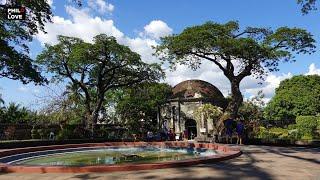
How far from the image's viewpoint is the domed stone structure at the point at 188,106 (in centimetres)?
4525

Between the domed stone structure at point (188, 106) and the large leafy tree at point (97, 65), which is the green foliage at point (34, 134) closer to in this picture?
the large leafy tree at point (97, 65)

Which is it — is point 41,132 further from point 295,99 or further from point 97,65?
point 295,99

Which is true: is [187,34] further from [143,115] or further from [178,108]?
[143,115]

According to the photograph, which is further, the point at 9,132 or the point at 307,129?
the point at 307,129

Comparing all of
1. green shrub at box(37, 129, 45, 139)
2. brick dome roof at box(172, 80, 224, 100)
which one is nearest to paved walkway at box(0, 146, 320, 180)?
green shrub at box(37, 129, 45, 139)

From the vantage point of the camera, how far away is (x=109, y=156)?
20.6 m

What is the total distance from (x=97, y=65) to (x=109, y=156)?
21.7 m

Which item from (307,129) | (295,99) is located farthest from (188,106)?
(295,99)

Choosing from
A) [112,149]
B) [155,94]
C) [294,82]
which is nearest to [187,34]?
[112,149]

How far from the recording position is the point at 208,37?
30.1 m

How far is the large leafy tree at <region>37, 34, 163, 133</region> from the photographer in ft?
129

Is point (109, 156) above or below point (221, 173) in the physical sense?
above

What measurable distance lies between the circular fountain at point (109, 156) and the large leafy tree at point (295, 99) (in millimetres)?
51628

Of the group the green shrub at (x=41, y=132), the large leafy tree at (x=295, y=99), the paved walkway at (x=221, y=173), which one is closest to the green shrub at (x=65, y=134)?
the green shrub at (x=41, y=132)
